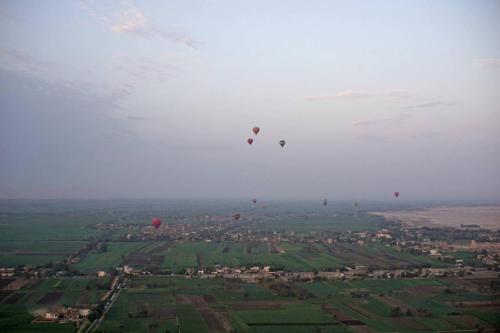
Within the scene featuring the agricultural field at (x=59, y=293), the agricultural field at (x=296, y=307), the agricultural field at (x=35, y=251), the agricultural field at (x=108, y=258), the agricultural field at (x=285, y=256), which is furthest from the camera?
the agricultural field at (x=285, y=256)

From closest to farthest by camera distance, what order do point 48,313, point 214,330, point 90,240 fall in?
point 214,330, point 48,313, point 90,240

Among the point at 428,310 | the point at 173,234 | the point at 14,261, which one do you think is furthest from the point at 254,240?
the point at 428,310

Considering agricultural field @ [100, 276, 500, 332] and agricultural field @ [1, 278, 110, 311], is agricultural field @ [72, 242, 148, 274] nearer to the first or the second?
agricultural field @ [1, 278, 110, 311]

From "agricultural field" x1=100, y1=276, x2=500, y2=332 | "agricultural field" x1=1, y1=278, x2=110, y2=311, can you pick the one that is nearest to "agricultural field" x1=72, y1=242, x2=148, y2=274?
"agricultural field" x1=1, y1=278, x2=110, y2=311

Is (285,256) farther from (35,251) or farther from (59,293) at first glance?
(35,251)

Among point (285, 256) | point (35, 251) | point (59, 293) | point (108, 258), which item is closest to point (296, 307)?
point (59, 293)

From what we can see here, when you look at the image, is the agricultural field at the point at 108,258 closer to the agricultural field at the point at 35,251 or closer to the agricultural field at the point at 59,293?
the agricultural field at the point at 35,251

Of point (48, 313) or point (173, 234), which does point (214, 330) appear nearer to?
point (48, 313)

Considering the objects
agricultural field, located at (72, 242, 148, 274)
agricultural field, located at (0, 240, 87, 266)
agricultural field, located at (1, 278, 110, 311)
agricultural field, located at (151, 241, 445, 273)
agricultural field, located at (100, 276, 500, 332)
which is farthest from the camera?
agricultural field, located at (151, 241, 445, 273)

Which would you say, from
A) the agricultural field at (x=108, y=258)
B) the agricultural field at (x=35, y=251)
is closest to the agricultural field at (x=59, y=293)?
the agricultural field at (x=108, y=258)
